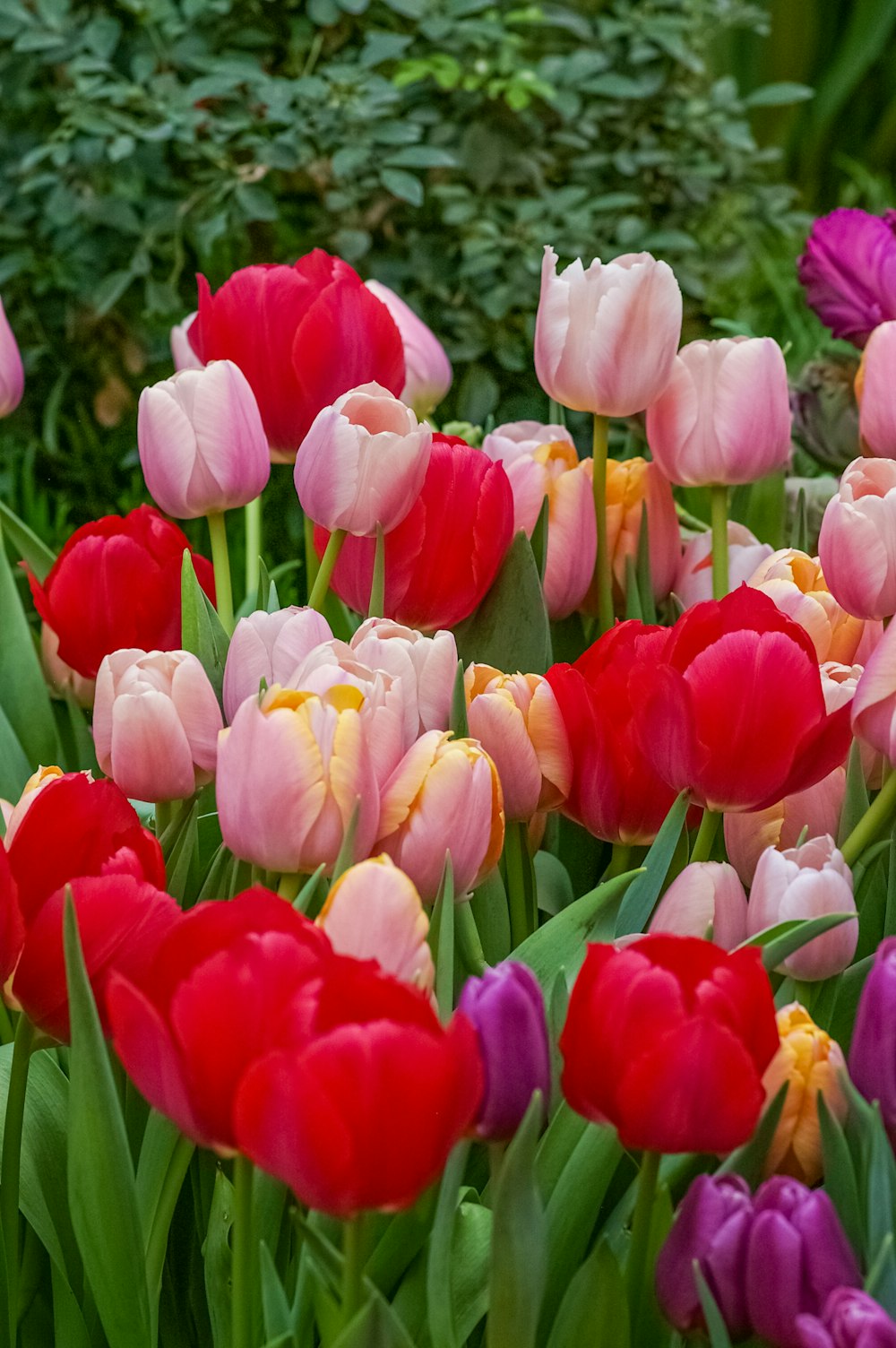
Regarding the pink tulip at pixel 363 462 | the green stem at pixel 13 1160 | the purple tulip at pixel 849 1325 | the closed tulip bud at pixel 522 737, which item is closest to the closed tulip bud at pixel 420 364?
the pink tulip at pixel 363 462

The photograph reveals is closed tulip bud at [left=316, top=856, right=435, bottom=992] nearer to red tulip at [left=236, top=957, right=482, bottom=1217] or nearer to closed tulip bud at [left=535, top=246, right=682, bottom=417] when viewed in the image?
red tulip at [left=236, top=957, right=482, bottom=1217]

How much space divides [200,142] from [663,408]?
167 cm

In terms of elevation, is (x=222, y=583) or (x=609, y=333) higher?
(x=609, y=333)

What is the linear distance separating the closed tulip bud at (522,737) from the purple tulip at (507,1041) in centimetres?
16

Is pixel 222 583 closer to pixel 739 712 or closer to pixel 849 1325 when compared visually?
pixel 739 712

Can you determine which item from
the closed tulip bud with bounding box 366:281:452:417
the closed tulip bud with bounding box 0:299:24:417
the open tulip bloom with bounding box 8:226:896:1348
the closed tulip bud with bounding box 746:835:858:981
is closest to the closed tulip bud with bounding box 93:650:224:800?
the open tulip bloom with bounding box 8:226:896:1348

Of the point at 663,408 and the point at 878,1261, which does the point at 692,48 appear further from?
the point at 878,1261

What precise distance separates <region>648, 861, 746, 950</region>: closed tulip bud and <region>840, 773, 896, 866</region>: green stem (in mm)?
57

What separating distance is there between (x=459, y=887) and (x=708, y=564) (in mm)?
376

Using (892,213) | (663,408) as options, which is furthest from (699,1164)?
(892,213)

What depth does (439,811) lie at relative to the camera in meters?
0.50

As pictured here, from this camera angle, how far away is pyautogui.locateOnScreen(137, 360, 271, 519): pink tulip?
0.68 metres

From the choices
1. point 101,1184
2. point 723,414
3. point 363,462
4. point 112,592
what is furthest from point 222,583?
point 101,1184

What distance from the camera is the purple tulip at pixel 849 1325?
362 mm
